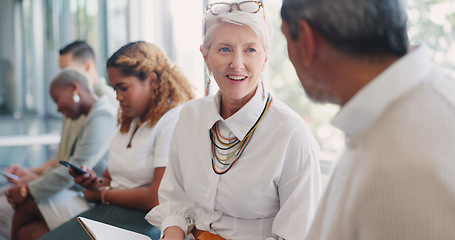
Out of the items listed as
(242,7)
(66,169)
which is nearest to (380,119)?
(242,7)

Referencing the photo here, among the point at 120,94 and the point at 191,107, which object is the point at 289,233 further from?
the point at 120,94

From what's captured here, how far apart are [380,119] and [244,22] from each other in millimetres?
874

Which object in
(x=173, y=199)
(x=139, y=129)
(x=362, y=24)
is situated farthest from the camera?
(x=139, y=129)

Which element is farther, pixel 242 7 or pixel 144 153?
pixel 144 153

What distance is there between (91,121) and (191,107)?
114 centimetres

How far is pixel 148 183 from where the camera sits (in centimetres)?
215

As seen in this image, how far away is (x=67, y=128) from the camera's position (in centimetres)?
298

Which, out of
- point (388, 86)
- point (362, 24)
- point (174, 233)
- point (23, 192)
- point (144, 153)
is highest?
point (362, 24)

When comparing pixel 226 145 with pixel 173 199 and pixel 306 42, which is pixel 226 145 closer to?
pixel 173 199

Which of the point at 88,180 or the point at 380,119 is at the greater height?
the point at 380,119

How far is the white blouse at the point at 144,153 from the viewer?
2078mm

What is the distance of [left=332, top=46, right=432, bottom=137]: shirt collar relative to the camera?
2.40 ft

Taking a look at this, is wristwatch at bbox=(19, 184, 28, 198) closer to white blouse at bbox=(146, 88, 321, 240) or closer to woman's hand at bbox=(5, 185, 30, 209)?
woman's hand at bbox=(5, 185, 30, 209)

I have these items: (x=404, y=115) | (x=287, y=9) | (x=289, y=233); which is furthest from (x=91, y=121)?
(x=404, y=115)
